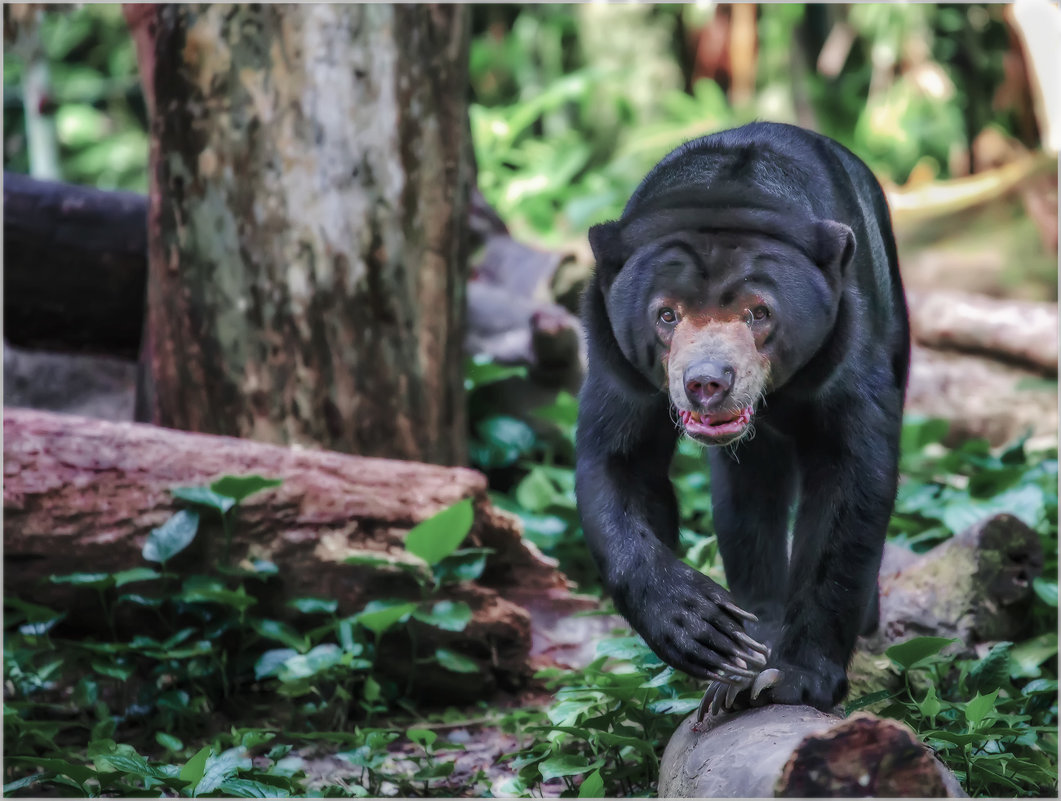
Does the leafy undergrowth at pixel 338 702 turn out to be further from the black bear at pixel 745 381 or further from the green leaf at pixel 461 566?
the black bear at pixel 745 381

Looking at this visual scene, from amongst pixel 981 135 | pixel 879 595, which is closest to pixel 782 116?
pixel 981 135

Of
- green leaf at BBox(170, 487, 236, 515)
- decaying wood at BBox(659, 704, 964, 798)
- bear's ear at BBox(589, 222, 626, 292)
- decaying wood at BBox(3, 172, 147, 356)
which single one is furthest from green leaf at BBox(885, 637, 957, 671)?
decaying wood at BBox(3, 172, 147, 356)

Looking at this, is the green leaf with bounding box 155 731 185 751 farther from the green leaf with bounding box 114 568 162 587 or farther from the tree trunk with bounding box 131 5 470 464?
the tree trunk with bounding box 131 5 470 464

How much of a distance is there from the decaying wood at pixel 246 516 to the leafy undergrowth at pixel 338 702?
82mm

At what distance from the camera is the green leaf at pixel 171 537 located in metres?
3.72

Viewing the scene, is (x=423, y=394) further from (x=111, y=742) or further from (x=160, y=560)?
(x=111, y=742)

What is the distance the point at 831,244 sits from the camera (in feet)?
9.04

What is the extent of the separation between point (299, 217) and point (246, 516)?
1309 millimetres

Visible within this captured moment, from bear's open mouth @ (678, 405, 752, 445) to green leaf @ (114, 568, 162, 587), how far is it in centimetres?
192

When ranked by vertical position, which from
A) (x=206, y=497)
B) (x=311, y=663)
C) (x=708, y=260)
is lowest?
(x=311, y=663)

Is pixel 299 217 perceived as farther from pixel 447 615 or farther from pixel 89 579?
pixel 447 615

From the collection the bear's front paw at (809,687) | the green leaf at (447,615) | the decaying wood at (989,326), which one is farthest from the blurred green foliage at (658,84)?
the bear's front paw at (809,687)

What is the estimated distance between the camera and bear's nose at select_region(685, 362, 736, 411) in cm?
254

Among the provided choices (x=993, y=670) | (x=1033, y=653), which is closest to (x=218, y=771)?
(x=993, y=670)
